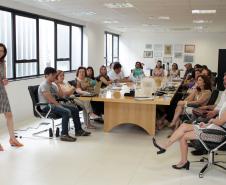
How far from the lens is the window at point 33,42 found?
640cm

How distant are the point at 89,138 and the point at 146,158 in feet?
3.93

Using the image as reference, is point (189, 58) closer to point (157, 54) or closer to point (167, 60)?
point (167, 60)

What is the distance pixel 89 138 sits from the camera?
4961 mm

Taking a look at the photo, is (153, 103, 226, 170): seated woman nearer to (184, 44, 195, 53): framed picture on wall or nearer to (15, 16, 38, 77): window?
(15, 16, 38, 77): window

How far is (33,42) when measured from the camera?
7.34 metres

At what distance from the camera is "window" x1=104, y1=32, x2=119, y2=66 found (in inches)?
540

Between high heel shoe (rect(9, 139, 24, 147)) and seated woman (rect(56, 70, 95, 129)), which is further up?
seated woman (rect(56, 70, 95, 129))

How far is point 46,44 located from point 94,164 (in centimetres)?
507

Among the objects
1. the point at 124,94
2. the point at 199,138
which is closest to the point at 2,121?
the point at 124,94

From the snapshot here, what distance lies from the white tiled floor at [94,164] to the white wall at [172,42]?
34.8 ft

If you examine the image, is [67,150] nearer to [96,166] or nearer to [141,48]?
[96,166]

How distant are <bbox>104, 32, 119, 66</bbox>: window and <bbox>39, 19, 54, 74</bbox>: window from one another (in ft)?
17.2

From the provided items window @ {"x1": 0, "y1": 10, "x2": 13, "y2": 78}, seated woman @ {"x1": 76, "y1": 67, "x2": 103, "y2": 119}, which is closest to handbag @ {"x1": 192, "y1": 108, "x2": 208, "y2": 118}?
seated woman @ {"x1": 76, "y1": 67, "x2": 103, "y2": 119}

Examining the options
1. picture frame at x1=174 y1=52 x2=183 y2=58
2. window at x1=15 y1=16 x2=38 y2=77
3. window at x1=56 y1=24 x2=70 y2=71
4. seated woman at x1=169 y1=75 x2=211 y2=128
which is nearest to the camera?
seated woman at x1=169 y1=75 x2=211 y2=128
